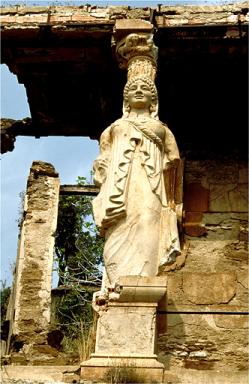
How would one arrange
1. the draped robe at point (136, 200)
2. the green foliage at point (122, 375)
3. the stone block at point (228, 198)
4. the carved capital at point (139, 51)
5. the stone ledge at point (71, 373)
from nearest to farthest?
the green foliage at point (122, 375) → the stone ledge at point (71, 373) → the draped robe at point (136, 200) → the carved capital at point (139, 51) → the stone block at point (228, 198)

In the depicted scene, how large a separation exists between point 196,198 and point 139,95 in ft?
5.85

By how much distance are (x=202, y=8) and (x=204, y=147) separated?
1.68 metres

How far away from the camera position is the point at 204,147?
9734mm

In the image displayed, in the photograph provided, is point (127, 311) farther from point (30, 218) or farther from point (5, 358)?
point (30, 218)

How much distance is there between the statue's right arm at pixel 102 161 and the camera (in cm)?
765

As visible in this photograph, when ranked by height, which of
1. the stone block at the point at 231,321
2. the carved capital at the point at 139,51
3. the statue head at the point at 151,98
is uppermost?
the carved capital at the point at 139,51

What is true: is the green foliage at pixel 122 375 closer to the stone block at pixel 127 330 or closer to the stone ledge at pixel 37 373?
the stone block at pixel 127 330

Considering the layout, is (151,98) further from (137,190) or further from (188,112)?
(188,112)

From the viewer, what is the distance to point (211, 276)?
888 cm

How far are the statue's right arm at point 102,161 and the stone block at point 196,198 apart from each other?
69.7 inches

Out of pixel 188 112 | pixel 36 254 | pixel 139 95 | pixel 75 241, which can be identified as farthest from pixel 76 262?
pixel 139 95

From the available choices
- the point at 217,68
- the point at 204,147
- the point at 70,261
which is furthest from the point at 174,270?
the point at 70,261

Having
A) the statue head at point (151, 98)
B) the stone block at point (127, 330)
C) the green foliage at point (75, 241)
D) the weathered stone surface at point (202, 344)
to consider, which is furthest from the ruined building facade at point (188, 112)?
the green foliage at point (75, 241)

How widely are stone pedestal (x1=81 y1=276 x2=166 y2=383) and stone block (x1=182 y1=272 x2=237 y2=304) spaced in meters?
2.01
